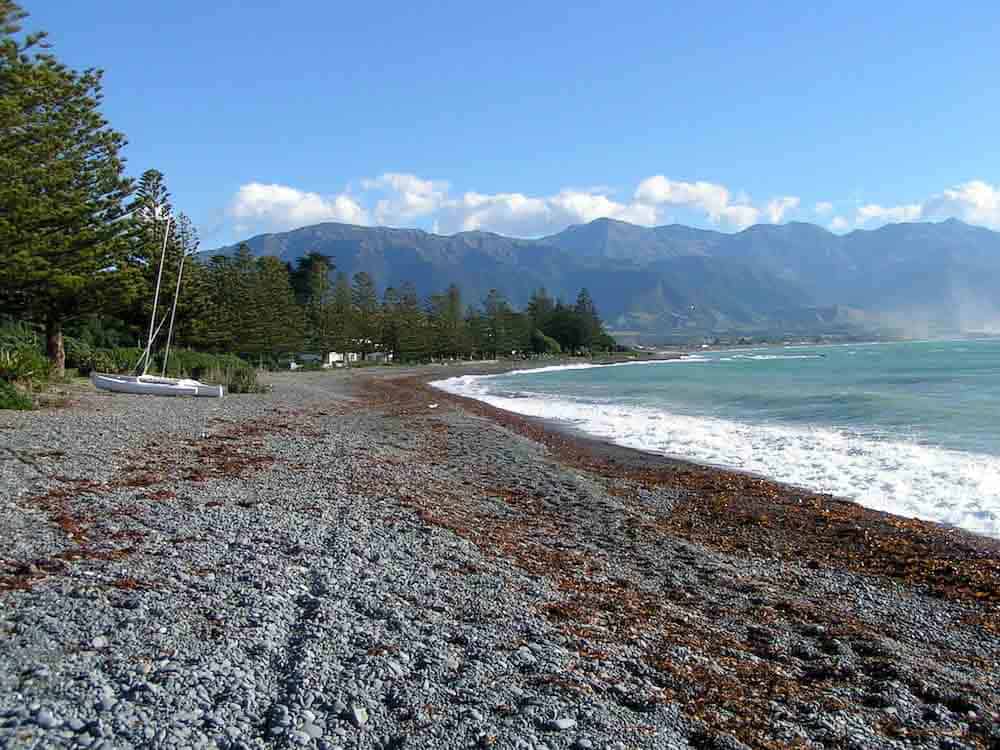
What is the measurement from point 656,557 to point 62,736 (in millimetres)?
4680

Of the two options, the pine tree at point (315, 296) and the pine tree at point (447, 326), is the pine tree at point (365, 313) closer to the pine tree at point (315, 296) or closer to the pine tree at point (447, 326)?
the pine tree at point (315, 296)

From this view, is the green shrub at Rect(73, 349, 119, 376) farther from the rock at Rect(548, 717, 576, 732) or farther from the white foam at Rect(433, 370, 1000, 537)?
the rock at Rect(548, 717, 576, 732)

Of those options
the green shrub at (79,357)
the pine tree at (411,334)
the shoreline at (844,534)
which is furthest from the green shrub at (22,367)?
the pine tree at (411,334)

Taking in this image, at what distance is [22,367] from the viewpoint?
45.4ft

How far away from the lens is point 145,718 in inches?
110

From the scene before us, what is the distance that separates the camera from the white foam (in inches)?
356

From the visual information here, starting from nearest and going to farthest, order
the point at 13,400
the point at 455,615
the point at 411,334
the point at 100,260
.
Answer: the point at 455,615
the point at 13,400
the point at 100,260
the point at 411,334

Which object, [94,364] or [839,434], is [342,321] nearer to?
[94,364]

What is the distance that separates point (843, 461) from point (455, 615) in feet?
31.9

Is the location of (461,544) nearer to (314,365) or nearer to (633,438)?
(633,438)

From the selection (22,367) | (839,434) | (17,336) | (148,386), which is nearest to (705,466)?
(839,434)

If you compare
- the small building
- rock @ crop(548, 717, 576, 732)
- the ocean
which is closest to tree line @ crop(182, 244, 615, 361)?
the small building

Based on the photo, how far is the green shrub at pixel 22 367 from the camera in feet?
44.3

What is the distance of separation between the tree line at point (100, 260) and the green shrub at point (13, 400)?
5.05m
